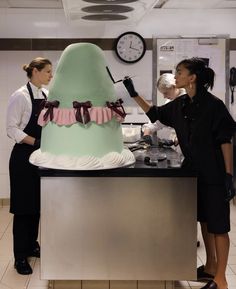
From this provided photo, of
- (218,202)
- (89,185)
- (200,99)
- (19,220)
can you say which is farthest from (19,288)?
(200,99)

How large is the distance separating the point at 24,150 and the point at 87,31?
8.03ft

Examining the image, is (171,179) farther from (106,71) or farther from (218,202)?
(106,71)

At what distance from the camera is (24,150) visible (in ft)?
10.9

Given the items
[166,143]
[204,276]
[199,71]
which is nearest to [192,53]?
[166,143]

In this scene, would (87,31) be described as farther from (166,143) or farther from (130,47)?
(166,143)

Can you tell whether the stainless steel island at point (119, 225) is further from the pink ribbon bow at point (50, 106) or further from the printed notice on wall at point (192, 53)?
the printed notice on wall at point (192, 53)

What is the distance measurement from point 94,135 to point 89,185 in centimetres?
33

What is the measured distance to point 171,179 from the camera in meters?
2.67

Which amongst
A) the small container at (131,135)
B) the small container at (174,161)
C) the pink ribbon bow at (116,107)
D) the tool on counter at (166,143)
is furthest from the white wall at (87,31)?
the pink ribbon bow at (116,107)

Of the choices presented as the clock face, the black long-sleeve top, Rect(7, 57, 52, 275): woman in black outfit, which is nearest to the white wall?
the clock face

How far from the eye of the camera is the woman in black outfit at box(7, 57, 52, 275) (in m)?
3.25

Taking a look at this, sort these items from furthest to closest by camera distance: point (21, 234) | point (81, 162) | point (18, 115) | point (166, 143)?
point (166, 143), point (21, 234), point (18, 115), point (81, 162)

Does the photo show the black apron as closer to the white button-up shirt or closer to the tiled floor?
the white button-up shirt

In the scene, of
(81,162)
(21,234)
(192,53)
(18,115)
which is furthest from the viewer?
(192,53)
